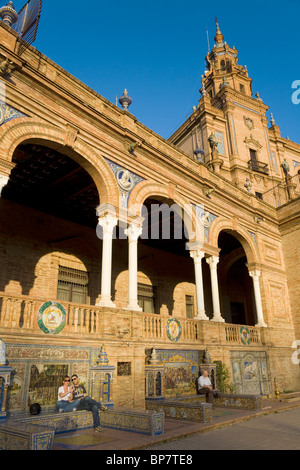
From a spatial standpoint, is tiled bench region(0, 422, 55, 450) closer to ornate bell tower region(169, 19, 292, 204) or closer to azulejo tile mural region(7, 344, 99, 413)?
azulejo tile mural region(7, 344, 99, 413)

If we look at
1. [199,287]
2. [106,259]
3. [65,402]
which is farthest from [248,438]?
[199,287]

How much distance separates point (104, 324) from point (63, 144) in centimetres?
510

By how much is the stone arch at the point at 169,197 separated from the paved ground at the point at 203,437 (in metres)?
6.40

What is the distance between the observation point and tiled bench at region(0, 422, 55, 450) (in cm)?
429

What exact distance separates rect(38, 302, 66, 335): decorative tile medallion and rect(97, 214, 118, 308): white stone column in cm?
148

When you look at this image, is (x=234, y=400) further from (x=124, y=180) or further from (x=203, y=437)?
(x=124, y=180)

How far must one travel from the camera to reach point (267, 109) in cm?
2953

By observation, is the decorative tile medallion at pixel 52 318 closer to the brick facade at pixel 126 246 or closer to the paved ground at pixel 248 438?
the brick facade at pixel 126 246

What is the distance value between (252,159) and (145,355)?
2058cm

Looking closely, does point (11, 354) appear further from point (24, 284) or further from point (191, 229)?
point (191, 229)

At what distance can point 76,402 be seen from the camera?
22.3 feet

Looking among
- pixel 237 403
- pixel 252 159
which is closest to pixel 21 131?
pixel 237 403

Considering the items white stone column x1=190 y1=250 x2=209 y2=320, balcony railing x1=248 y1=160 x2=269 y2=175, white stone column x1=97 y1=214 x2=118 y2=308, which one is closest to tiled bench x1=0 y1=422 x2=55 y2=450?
white stone column x1=97 y1=214 x2=118 y2=308

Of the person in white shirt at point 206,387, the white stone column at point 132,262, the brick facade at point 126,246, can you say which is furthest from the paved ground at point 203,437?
the white stone column at point 132,262
